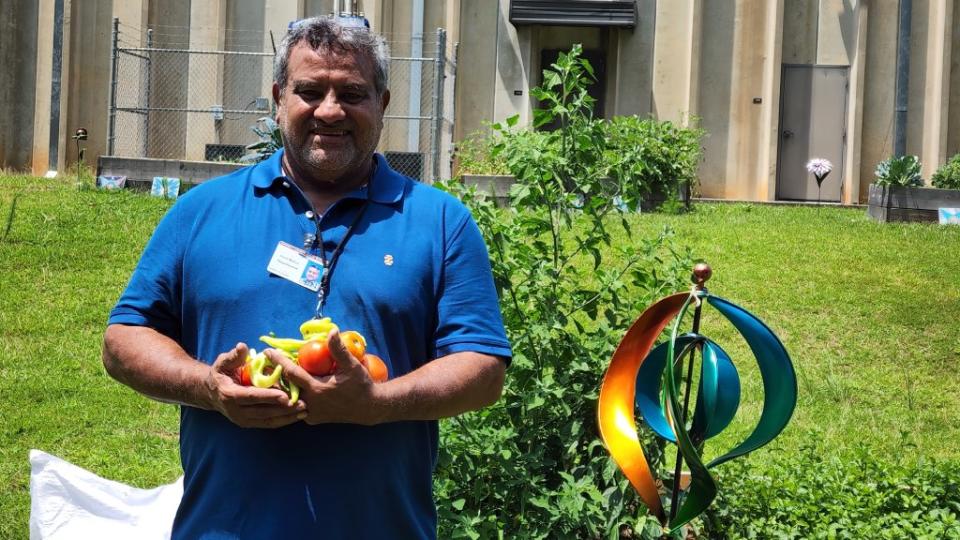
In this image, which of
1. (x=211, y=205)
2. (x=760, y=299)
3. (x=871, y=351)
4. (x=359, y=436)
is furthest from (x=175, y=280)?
(x=760, y=299)

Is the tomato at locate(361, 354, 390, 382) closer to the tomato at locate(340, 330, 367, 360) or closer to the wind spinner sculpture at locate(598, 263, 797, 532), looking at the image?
the tomato at locate(340, 330, 367, 360)

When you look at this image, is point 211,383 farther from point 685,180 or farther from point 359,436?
point 685,180

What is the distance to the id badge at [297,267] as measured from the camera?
9.36 feet

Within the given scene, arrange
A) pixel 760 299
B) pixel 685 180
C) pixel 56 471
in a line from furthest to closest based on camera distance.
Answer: pixel 685 180 < pixel 760 299 < pixel 56 471

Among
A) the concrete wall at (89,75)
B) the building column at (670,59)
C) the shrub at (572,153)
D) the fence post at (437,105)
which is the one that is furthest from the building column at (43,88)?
the shrub at (572,153)

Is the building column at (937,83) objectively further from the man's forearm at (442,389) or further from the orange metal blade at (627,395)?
the man's forearm at (442,389)

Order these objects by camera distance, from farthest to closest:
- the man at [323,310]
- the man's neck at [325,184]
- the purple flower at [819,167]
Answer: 1. the purple flower at [819,167]
2. the man's neck at [325,184]
3. the man at [323,310]

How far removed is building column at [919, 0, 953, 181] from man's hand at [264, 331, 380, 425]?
67.0 ft

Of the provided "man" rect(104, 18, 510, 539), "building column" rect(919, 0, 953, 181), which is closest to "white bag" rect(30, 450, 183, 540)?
"man" rect(104, 18, 510, 539)

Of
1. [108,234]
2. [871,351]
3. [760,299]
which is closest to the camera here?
[871,351]

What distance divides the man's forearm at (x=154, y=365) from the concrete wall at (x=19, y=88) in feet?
68.4

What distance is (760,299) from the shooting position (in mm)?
10898

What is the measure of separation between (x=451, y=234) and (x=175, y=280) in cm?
71

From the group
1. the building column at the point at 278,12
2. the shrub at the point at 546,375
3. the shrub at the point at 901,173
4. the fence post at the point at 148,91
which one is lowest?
the shrub at the point at 546,375
